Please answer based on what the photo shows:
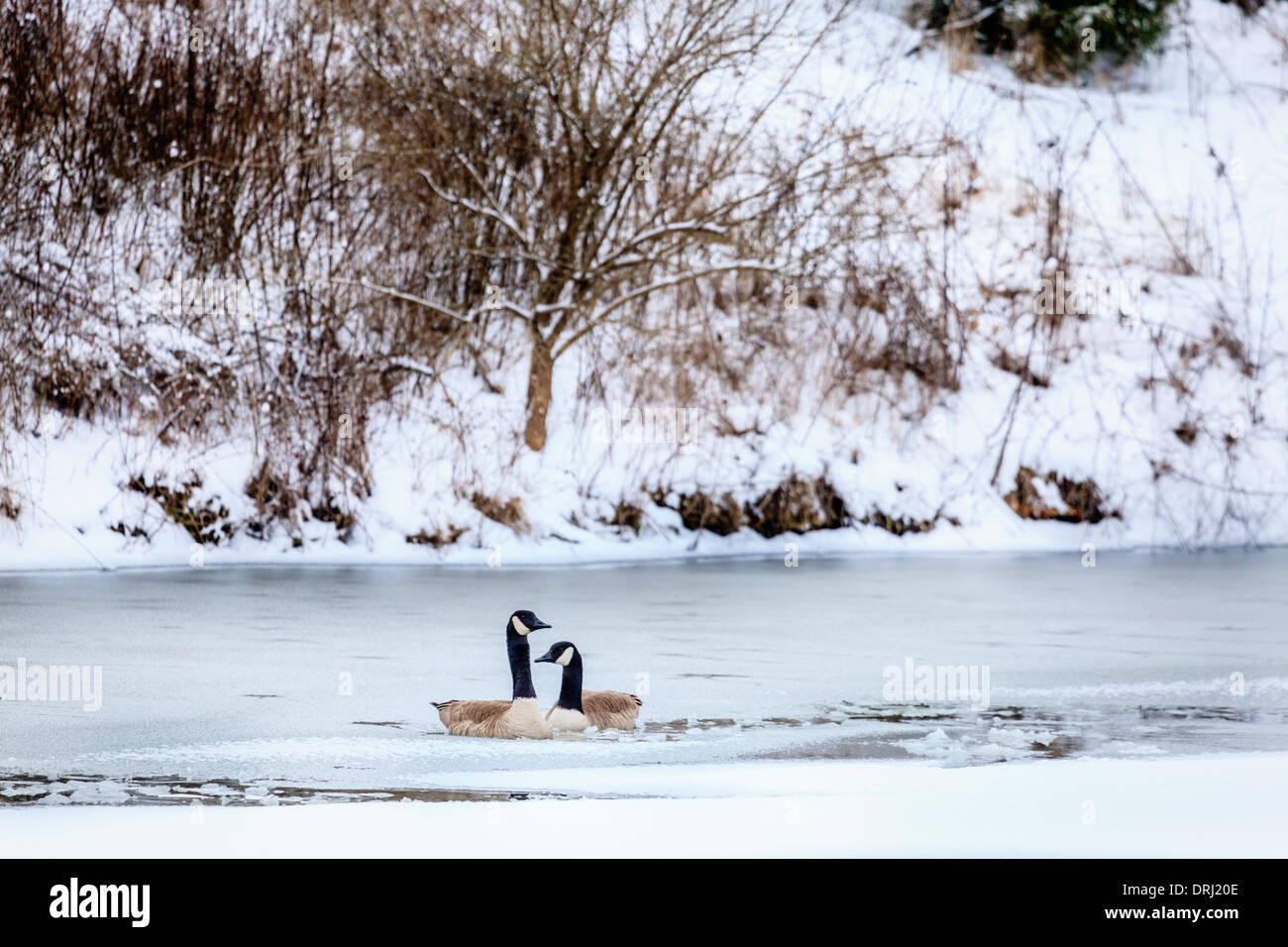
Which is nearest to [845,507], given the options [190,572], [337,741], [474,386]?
[474,386]

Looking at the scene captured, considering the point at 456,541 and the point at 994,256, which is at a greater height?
the point at 994,256

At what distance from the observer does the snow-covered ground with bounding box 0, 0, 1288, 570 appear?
10.3m

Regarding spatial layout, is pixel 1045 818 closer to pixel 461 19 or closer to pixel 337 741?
pixel 337 741

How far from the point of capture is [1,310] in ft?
34.7

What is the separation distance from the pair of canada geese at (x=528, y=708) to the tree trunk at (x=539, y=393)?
692 cm

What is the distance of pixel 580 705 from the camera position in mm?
4668

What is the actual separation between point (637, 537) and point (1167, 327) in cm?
587

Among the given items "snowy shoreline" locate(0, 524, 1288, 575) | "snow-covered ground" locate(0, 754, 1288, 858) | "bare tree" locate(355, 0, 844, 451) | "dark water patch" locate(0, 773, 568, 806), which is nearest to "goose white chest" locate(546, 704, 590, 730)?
"snow-covered ground" locate(0, 754, 1288, 858)

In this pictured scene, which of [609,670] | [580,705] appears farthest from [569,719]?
[609,670]

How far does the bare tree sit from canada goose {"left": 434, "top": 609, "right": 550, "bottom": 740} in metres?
6.40

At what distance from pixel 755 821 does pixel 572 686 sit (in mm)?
1159

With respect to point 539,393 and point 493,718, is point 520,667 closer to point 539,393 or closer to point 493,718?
point 493,718

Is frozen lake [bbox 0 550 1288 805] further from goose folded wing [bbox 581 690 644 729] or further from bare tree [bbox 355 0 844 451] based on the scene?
bare tree [bbox 355 0 844 451]

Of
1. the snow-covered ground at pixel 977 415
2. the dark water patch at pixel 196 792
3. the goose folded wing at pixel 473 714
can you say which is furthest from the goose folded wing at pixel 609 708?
the snow-covered ground at pixel 977 415
